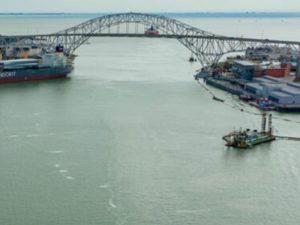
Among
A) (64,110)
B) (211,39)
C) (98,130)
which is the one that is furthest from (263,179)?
(211,39)

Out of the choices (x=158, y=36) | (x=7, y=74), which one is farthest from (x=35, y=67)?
(x=158, y=36)

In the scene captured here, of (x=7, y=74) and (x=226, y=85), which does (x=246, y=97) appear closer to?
(x=226, y=85)

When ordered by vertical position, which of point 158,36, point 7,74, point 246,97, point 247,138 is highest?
point 158,36

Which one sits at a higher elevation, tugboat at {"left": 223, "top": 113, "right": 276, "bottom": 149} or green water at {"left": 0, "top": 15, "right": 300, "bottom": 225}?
tugboat at {"left": 223, "top": 113, "right": 276, "bottom": 149}

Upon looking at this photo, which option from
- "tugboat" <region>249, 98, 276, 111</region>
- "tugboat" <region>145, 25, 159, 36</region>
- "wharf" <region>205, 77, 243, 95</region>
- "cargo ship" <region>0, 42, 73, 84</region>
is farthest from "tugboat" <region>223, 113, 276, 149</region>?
"tugboat" <region>145, 25, 159, 36</region>

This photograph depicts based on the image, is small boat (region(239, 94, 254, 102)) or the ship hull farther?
the ship hull

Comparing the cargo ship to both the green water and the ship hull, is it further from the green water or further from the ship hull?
the green water

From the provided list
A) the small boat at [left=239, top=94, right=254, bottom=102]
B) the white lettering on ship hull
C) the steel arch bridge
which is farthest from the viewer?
the steel arch bridge
